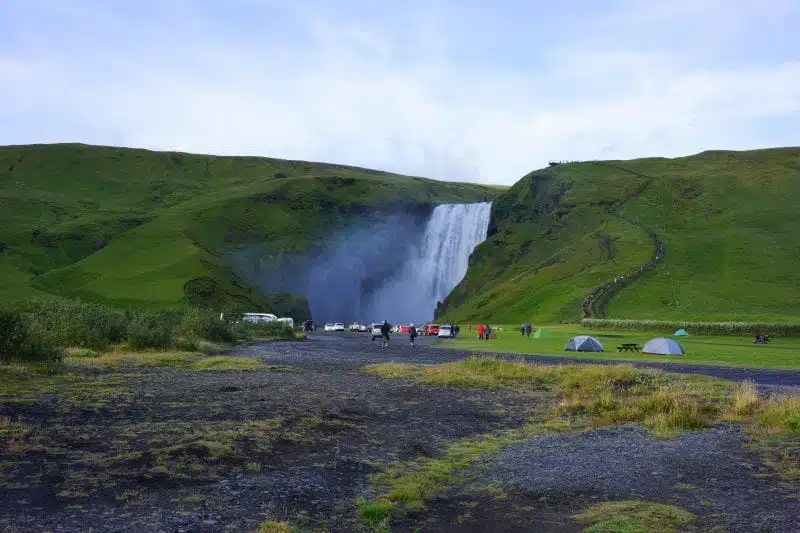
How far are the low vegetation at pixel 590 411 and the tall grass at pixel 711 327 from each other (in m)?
40.9

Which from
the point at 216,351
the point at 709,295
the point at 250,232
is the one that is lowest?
the point at 216,351

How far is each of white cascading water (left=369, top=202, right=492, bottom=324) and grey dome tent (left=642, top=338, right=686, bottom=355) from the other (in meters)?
92.3

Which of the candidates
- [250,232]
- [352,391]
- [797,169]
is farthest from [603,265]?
[352,391]

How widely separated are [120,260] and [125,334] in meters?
82.4

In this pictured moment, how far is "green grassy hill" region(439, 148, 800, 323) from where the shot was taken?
305 feet

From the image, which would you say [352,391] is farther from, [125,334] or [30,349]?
[125,334]

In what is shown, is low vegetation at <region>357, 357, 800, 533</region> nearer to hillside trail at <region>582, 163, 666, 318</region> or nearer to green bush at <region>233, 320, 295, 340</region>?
green bush at <region>233, 320, 295, 340</region>

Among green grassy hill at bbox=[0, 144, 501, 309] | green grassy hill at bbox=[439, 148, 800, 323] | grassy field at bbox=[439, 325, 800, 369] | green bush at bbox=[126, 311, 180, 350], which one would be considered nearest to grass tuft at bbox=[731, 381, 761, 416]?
grassy field at bbox=[439, 325, 800, 369]

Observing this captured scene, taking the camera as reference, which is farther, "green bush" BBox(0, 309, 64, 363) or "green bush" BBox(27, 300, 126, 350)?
"green bush" BBox(27, 300, 126, 350)

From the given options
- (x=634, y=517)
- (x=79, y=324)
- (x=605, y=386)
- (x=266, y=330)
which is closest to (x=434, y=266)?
(x=266, y=330)

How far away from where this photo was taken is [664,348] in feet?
165

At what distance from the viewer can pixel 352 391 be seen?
94.6ft

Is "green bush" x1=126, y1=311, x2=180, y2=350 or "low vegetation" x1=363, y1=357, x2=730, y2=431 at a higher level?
"green bush" x1=126, y1=311, x2=180, y2=350

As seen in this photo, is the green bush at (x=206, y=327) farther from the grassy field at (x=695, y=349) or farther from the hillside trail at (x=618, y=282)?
the hillside trail at (x=618, y=282)
